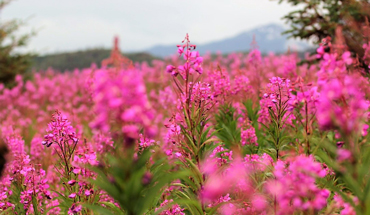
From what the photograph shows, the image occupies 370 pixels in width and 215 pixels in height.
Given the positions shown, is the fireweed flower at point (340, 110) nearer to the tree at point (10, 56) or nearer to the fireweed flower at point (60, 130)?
the fireweed flower at point (60, 130)

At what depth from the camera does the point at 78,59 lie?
136 ft

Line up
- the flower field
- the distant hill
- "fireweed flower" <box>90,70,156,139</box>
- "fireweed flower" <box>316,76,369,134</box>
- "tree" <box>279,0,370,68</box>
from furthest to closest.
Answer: the distant hill → "tree" <box>279,0,370,68</box> → "fireweed flower" <box>316,76,369,134</box> → the flower field → "fireweed flower" <box>90,70,156,139</box>

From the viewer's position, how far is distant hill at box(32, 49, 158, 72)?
1567 inches

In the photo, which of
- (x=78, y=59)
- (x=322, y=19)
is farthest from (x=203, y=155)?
(x=78, y=59)

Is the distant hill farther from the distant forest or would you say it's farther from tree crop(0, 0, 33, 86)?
tree crop(0, 0, 33, 86)

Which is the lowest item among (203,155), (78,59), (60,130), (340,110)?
(203,155)

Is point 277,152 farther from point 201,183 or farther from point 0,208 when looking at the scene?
point 0,208

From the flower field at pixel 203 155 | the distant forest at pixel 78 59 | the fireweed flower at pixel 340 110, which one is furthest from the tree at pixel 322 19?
the distant forest at pixel 78 59

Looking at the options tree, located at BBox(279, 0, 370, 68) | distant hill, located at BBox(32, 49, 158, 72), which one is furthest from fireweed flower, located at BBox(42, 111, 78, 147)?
distant hill, located at BBox(32, 49, 158, 72)

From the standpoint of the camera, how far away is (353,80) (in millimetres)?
2676

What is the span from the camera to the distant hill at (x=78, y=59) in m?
39.8

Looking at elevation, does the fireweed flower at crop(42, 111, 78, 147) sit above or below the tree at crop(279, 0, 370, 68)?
below

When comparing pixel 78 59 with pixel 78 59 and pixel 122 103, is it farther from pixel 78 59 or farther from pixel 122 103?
pixel 122 103

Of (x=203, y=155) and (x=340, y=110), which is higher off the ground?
(x=340, y=110)
